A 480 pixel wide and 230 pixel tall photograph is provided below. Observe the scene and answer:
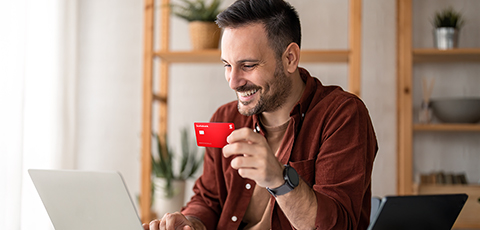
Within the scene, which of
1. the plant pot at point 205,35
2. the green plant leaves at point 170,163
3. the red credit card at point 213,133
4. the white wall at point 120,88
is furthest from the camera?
the white wall at point 120,88

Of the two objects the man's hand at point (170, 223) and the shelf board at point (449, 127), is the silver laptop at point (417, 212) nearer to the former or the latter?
the man's hand at point (170, 223)

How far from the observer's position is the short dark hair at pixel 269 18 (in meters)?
1.30

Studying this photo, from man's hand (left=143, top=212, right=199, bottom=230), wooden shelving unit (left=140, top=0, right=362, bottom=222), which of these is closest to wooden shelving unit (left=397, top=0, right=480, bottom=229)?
wooden shelving unit (left=140, top=0, right=362, bottom=222)

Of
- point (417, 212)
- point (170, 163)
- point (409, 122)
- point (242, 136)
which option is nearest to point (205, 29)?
point (170, 163)

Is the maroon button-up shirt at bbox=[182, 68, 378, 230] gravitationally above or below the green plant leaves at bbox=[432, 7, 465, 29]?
below

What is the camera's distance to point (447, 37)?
2.18 metres

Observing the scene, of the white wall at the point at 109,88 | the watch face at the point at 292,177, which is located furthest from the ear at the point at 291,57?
the white wall at the point at 109,88

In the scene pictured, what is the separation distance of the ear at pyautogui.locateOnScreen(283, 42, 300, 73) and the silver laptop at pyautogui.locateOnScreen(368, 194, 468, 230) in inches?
24.9

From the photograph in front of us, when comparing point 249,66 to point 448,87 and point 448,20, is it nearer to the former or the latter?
point 448,20

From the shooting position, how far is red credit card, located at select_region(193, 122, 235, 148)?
38.4 inches

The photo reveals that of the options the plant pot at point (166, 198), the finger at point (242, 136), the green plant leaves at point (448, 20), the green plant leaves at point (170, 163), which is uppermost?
the green plant leaves at point (448, 20)

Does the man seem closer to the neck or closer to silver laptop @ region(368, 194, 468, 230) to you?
the neck

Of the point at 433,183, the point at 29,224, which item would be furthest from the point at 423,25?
the point at 29,224

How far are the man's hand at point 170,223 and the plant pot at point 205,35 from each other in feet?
3.51
